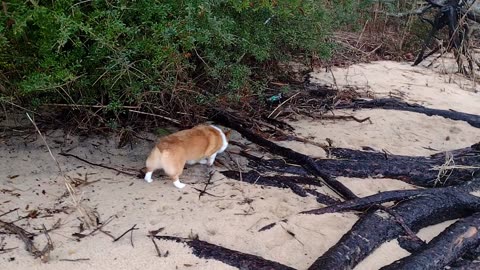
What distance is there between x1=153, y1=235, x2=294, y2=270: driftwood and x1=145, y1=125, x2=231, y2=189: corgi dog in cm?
70

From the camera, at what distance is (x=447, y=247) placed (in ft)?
10.1

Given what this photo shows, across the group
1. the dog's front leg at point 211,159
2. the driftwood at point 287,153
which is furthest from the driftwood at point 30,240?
the driftwood at point 287,153

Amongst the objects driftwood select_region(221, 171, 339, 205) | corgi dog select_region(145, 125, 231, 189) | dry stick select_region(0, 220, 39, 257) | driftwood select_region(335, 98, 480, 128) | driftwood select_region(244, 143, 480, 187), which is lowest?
driftwood select_region(335, 98, 480, 128)

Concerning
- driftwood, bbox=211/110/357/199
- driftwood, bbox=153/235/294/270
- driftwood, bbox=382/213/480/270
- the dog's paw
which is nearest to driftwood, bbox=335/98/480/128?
driftwood, bbox=211/110/357/199

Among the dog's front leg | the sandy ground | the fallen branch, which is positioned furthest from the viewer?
the dog's front leg

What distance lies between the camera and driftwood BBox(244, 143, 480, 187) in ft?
13.5

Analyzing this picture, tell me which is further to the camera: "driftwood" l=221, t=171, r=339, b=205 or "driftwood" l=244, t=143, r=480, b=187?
"driftwood" l=244, t=143, r=480, b=187

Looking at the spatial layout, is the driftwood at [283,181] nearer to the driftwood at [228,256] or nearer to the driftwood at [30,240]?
the driftwood at [228,256]

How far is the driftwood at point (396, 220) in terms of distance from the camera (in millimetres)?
2897

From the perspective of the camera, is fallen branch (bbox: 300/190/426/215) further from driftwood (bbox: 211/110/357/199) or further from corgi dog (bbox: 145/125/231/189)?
corgi dog (bbox: 145/125/231/189)

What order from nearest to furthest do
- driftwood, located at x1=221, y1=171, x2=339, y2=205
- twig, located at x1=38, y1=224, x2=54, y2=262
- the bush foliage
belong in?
twig, located at x1=38, y1=224, x2=54, y2=262 → the bush foliage → driftwood, located at x1=221, y1=171, x2=339, y2=205

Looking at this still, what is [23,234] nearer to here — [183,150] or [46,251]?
[46,251]

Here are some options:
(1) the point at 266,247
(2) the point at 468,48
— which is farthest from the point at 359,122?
(2) the point at 468,48

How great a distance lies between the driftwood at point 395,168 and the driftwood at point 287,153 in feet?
0.27
